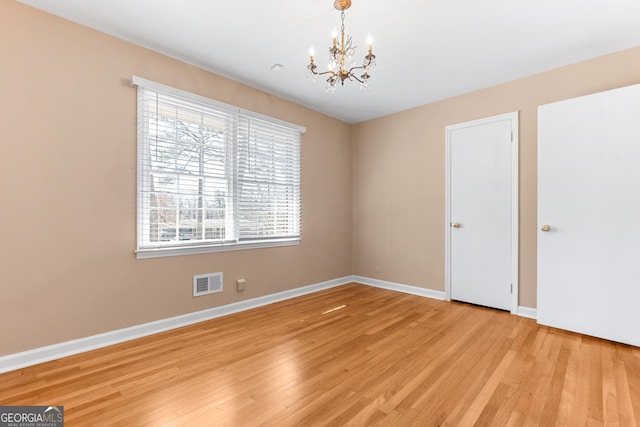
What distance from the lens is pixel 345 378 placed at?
205cm

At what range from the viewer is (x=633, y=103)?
2.56 meters

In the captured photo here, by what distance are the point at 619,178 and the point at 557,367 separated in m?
1.76

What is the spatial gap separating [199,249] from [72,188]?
1.19 m

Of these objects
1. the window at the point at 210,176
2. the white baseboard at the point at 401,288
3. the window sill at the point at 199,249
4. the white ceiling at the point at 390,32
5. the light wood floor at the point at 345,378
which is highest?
the white ceiling at the point at 390,32

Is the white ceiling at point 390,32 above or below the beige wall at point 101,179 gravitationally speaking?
above

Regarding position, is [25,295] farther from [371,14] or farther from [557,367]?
[557,367]

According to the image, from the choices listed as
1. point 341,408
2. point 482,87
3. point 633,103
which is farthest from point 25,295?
point 633,103

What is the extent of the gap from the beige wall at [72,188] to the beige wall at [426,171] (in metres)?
2.65

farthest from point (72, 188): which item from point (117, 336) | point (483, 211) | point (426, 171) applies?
point (483, 211)

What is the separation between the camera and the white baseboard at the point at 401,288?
404 cm

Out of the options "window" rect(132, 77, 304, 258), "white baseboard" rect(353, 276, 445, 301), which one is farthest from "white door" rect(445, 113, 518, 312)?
"window" rect(132, 77, 304, 258)

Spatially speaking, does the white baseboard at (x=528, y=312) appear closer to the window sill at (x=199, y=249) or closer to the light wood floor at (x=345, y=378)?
the light wood floor at (x=345, y=378)

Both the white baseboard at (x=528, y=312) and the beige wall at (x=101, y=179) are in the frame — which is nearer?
the beige wall at (x=101, y=179)

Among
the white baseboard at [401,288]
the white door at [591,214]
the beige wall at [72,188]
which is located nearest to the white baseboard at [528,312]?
the white door at [591,214]
